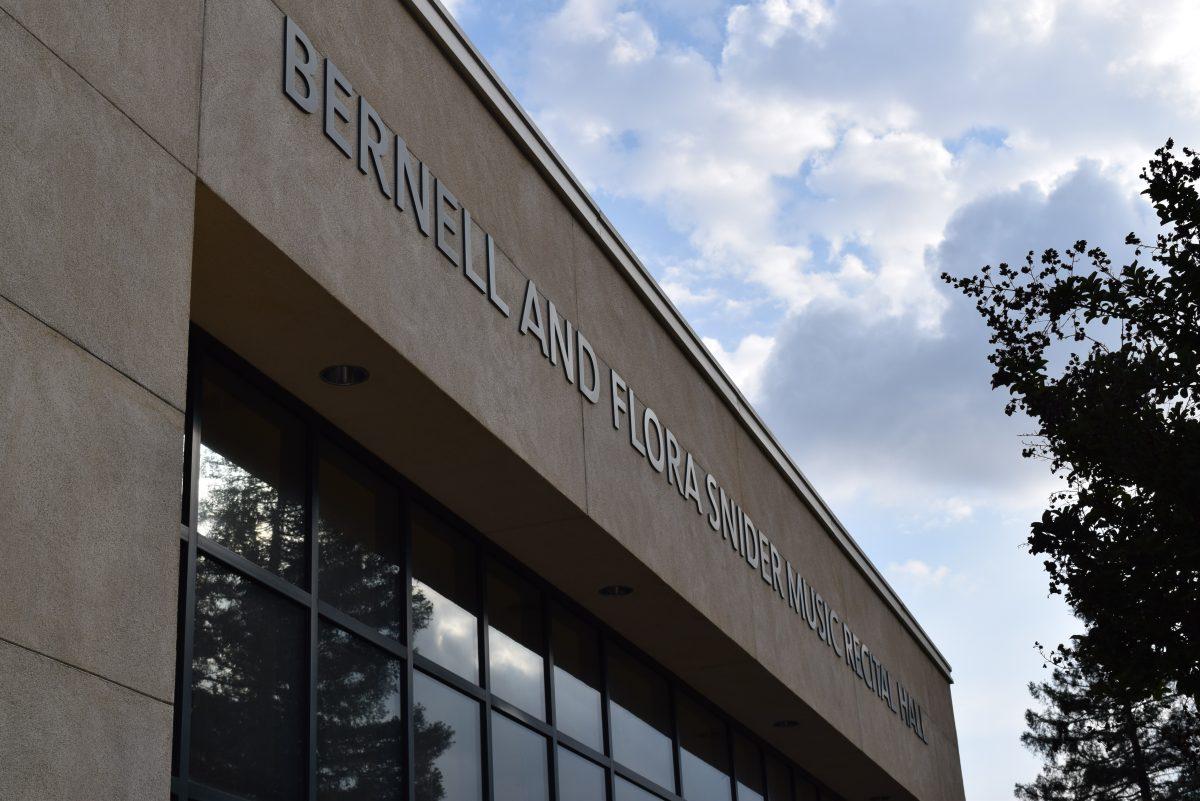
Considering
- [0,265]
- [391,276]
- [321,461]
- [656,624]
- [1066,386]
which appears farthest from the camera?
[1066,386]

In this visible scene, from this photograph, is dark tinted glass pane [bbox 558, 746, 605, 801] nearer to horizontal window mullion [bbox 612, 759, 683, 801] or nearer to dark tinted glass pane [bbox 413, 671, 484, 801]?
horizontal window mullion [bbox 612, 759, 683, 801]

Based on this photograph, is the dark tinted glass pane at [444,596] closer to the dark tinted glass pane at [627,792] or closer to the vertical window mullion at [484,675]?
the vertical window mullion at [484,675]

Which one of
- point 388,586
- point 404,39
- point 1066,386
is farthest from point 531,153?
point 1066,386

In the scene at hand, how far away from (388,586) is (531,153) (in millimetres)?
3787

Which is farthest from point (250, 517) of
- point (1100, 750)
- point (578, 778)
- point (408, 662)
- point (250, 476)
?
point (1100, 750)

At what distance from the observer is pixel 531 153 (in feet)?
40.2

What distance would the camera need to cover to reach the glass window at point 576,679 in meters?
12.9

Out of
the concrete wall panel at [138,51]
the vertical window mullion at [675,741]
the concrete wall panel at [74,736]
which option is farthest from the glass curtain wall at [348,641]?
the concrete wall panel at [138,51]

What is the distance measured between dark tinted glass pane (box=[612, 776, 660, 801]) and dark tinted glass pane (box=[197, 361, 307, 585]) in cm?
497

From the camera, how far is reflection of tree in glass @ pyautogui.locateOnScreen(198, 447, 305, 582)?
8.89 metres

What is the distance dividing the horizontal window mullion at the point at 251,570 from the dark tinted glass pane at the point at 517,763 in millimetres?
2633

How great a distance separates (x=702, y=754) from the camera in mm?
15867

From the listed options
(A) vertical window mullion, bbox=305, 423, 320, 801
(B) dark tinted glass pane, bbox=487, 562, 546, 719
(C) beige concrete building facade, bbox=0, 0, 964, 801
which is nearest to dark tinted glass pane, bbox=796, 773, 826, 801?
(C) beige concrete building facade, bbox=0, 0, 964, 801

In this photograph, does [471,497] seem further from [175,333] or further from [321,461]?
[175,333]
